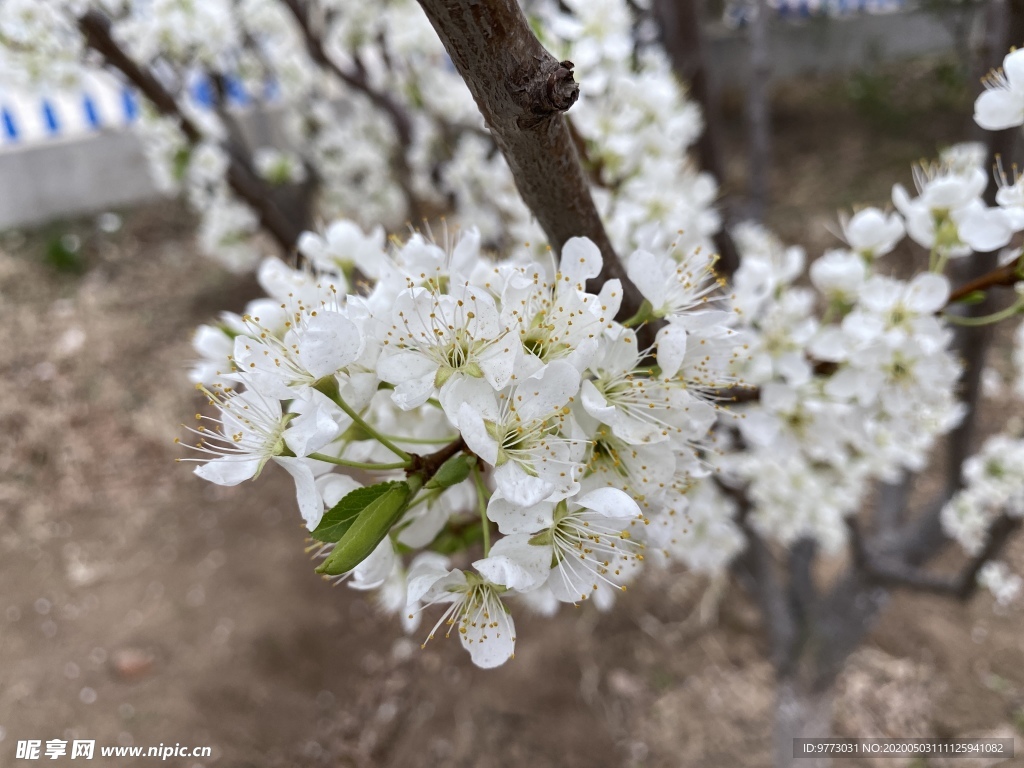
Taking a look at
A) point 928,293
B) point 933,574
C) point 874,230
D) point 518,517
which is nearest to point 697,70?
point 874,230

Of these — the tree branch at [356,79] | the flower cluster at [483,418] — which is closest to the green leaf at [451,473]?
the flower cluster at [483,418]

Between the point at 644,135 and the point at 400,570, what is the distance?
3.46 ft

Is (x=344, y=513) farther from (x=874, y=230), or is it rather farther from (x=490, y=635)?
(x=874, y=230)

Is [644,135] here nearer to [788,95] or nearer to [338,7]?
[338,7]

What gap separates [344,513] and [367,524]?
0.04 meters

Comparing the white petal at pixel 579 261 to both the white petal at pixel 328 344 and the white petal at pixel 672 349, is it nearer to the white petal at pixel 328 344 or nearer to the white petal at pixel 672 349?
the white petal at pixel 672 349

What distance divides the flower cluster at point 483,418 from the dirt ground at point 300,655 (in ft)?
6.55

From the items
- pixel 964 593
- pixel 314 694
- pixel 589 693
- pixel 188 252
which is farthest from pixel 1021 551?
pixel 188 252

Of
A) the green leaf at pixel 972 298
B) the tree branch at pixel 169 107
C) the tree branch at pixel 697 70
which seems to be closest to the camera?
the green leaf at pixel 972 298

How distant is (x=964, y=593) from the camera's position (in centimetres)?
202

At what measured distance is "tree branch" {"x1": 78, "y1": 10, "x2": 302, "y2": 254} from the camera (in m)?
2.05

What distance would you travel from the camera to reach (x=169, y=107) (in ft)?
7.52

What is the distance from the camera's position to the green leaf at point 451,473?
2.40 feet

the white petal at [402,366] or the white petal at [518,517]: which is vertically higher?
the white petal at [402,366]
